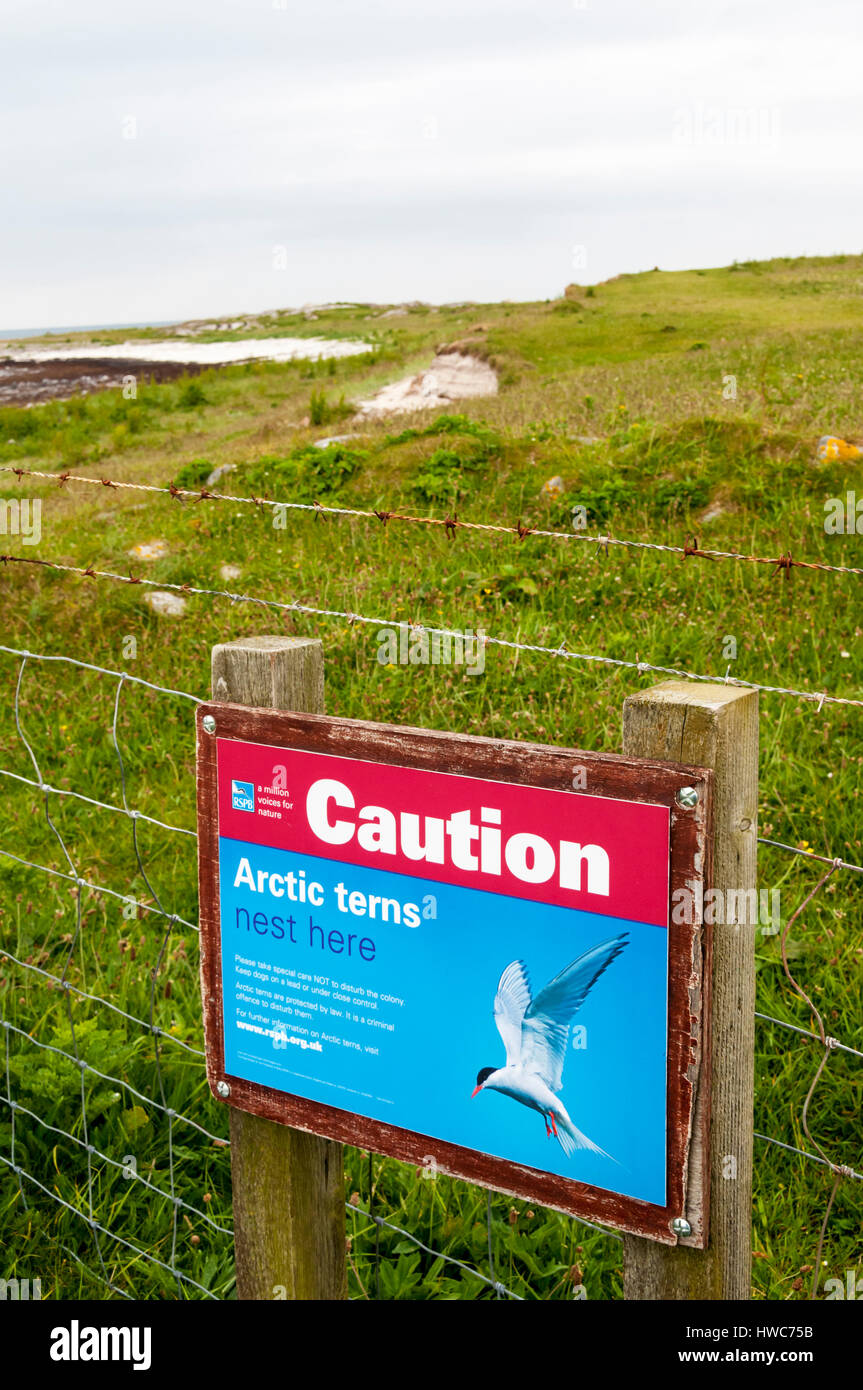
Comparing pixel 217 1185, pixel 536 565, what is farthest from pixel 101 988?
pixel 536 565

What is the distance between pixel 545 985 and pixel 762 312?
26.2 meters

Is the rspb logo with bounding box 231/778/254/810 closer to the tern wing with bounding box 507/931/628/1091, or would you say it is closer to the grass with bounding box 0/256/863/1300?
the tern wing with bounding box 507/931/628/1091

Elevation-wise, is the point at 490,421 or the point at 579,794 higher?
the point at 490,421

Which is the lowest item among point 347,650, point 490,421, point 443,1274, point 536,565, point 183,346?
point 443,1274

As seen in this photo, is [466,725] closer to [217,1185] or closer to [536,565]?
[536,565]

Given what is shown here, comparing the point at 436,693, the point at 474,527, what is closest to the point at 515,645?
the point at 474,527

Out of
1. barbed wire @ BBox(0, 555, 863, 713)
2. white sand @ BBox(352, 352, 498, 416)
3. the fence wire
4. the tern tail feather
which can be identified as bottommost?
the fence wire

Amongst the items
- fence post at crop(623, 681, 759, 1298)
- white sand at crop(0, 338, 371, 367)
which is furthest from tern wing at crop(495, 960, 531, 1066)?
white sand at crop(0, 338, 371, 367)

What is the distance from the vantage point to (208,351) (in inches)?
2282

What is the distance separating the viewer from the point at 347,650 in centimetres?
681

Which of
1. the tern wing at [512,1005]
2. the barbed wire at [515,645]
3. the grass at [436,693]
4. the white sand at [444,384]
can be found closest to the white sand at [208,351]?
the white sand at [444,384]

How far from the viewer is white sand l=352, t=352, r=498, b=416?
80.4 ft

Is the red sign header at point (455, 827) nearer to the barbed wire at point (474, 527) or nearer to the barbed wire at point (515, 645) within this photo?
the barbed wire at point (515, 645)
